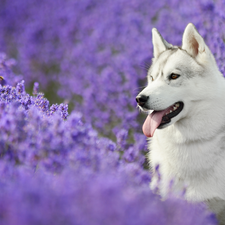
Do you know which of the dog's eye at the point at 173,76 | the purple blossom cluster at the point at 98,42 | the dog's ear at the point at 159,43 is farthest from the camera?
the purple blossom cluster at the point at 98,42

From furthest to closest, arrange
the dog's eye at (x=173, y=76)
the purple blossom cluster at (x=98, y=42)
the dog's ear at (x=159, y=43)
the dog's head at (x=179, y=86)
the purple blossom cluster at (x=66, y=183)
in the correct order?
1. the purple blossom cluster at (x=98, y=42)
2. the dog's ear at (x=159, y=43)
3. the dog's eye at (x=173, y=76)
4. the dog's head at (x=179, y=86)
5. the purple blossom cluster at (x=66, y=183)

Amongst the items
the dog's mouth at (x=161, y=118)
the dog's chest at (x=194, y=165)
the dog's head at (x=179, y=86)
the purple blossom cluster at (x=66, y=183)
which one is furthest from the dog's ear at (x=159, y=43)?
the purple blossom cluster at (x=66, y=183)

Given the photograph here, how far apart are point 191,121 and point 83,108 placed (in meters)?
1.92

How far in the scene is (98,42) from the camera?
171 inches

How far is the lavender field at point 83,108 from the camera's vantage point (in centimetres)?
86

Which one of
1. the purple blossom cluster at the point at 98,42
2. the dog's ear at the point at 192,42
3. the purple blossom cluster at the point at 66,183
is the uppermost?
the purple blossom cluster at the point at 98,42

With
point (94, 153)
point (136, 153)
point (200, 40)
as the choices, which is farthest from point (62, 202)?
point (200, 40)

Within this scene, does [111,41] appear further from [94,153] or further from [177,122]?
[94,153]

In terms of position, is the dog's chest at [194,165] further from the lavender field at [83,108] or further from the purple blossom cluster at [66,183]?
the purple blossom cluster at [66,183]

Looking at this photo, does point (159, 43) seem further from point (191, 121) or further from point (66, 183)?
point (66, 183)

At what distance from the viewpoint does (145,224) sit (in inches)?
35.3

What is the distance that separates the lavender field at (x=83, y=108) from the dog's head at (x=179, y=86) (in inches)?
10.2

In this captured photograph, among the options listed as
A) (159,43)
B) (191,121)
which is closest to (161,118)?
(191,121)

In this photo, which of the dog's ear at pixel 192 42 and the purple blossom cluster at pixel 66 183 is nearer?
the purple blossom cluster at pixel 66 183
